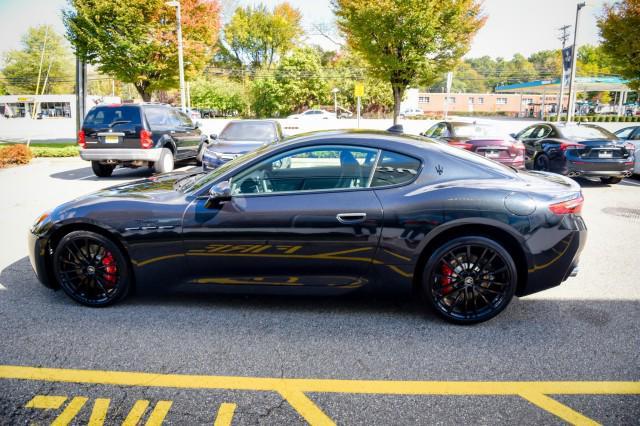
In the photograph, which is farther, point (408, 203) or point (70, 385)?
point (408, 203)

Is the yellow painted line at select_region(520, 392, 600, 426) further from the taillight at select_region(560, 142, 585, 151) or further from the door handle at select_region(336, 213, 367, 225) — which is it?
the taillight at select_region(560, 142, 585, 151)

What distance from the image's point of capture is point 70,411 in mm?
2625

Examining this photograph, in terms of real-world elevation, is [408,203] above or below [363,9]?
below

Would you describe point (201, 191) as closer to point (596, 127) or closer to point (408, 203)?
point (408, 203)

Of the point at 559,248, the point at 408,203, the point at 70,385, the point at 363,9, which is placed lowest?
the point at 70,385

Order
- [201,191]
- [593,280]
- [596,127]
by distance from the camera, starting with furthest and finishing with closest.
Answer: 1. [596,127]
2. [593,280]
3. [201,191]

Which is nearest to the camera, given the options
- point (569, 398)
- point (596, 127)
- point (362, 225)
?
point (569, 398)

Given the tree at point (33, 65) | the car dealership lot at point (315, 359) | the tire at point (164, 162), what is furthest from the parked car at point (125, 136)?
the tree at point (33, 65)

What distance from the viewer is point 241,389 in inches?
111

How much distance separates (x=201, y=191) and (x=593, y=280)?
12.7 feet

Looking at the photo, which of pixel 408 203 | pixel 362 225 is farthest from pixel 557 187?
pixel 362 225

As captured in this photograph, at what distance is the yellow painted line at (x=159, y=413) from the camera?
253cm

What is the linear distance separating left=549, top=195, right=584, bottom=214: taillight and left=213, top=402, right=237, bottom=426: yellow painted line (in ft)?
8.81

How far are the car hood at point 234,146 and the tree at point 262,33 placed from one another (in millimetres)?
66856
